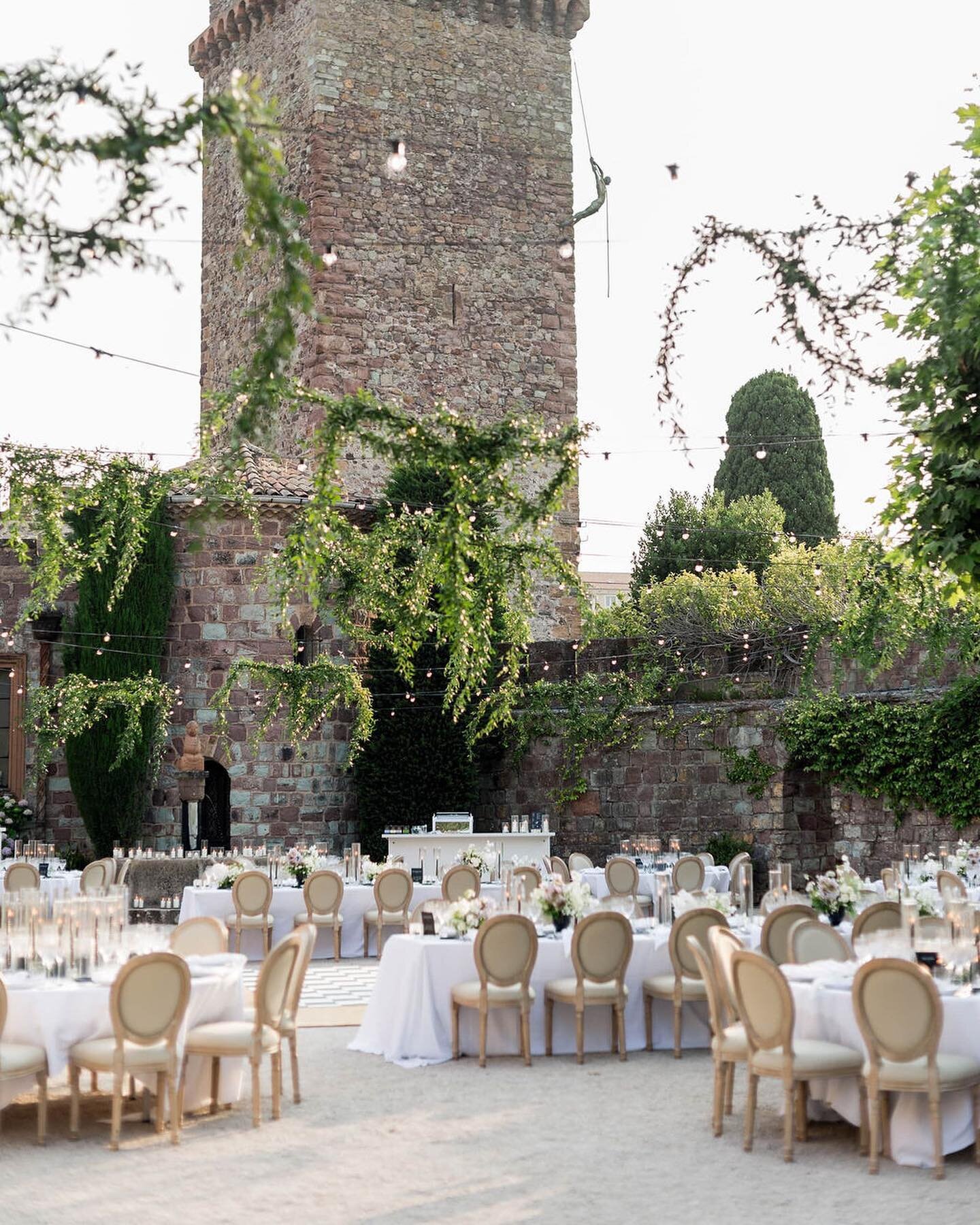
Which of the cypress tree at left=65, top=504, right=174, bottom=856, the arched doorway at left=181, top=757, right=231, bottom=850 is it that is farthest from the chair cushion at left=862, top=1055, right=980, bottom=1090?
the arched doorway at left=181, top=757, right=231, bottom=850

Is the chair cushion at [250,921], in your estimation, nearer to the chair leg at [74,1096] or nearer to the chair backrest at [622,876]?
the chair backrest at [622,876]

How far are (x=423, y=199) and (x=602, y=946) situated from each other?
1799 cm

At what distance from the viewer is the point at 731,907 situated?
9.40 m

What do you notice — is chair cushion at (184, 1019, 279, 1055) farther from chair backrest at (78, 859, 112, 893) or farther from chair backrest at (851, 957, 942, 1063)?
chair backrest at (78, 859, 112, 893)

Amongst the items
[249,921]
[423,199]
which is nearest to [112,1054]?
[249,921]

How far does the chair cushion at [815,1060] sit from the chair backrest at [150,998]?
2563mm

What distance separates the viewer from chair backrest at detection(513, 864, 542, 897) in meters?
9.66

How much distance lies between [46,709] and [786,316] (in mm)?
13654

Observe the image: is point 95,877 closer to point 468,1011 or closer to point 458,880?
point 458,880

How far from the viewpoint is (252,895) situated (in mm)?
12992

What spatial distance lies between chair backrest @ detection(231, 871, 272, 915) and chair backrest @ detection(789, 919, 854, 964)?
6226mm

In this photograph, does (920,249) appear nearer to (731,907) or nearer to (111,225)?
(111,225)

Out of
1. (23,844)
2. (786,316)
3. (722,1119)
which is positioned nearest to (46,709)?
(23,844)

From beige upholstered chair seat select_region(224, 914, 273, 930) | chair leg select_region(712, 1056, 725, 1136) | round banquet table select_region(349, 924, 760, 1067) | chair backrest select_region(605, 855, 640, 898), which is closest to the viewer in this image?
chair leg select_region(712, 1056, 725, 1136)
